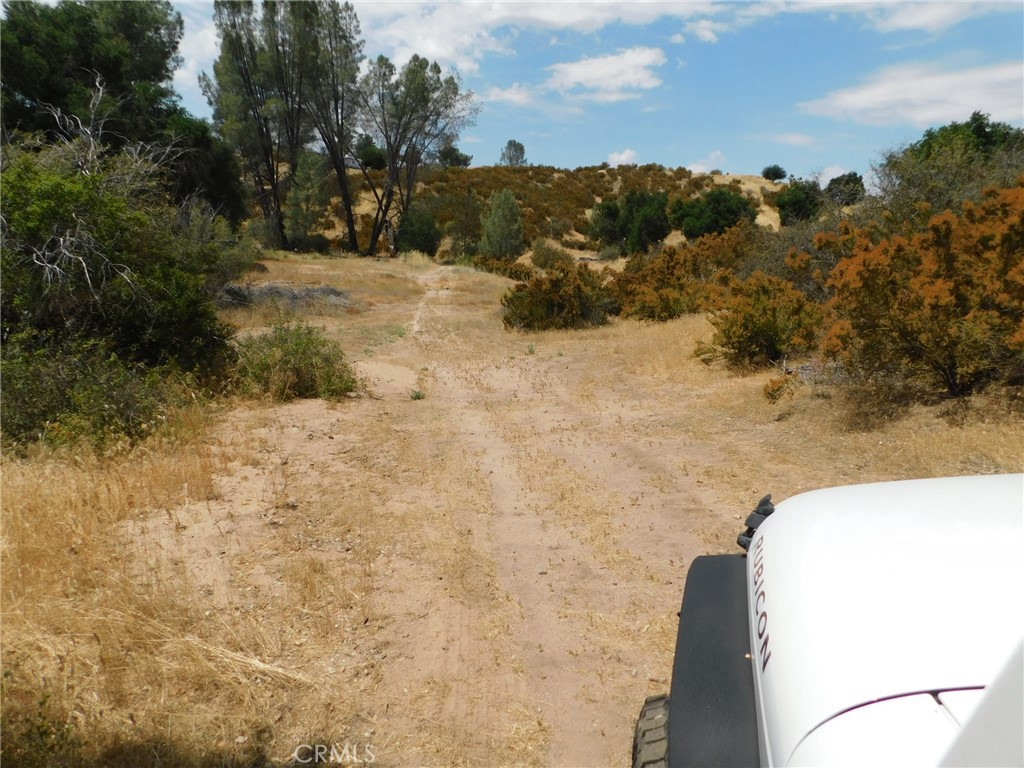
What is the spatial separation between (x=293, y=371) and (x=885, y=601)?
867 centimetres

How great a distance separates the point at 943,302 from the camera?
6.52 meters

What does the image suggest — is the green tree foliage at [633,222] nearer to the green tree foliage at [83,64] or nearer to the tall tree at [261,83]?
the tall tree at [261,83]

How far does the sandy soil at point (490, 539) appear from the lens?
3223mm

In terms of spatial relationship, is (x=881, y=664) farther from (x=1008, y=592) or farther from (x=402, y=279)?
(x=402, y=279)

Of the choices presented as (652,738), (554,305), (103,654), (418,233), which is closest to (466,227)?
(418,233)

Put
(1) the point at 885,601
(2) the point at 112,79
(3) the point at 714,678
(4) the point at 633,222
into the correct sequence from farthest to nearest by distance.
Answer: (4) the point at 633,222
(2) the point at 112,79
(3) the point at 714,678
(1) the point at 885,601

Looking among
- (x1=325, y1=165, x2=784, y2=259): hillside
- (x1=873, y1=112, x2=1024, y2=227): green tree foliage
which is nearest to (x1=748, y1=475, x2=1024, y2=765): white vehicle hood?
(x1=873, y1=112, x2=1024, y2=227): green tree foliage

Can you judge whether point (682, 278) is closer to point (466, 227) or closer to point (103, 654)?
point (103, 654)

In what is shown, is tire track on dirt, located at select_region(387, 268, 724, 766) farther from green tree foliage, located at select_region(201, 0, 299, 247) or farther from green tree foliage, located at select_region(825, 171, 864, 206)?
green tree foliage, located at select_region(201, 0, 299, 247)

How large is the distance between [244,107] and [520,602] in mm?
35881

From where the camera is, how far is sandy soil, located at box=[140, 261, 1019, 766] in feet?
10.6

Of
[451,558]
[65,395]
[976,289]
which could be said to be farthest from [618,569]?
[65,395]

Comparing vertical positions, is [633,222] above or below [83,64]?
below

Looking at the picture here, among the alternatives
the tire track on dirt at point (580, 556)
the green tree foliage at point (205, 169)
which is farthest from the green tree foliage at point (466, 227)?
the tire track on dirt at point (580, 556)
